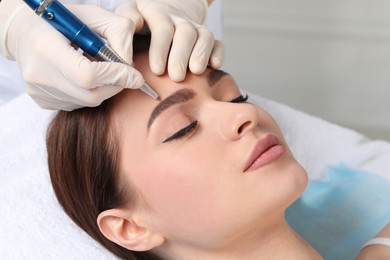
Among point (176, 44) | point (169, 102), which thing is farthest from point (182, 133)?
point (176, 44)

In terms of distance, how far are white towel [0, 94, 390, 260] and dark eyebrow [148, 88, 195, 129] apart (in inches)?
14.3

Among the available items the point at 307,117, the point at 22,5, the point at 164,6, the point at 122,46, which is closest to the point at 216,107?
the point at 122,46

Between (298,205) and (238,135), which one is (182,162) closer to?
(238,135)

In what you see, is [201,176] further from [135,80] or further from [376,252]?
[376,252]

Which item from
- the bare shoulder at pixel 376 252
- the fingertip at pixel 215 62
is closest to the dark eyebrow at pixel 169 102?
the fingertip at pixel 215 62

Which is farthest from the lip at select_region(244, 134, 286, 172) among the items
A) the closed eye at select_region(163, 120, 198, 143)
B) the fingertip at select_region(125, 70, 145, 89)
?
the fingertip at select_region(125, 70, 145, 89)

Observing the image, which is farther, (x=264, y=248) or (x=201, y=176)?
(x=264, y=248)

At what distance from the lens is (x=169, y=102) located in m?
1.22

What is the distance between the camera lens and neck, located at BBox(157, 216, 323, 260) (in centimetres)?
128

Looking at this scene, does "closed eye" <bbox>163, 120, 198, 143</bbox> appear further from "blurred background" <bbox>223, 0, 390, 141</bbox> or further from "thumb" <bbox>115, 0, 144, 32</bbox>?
"blurred background" <bbox>223, 0, 390, 141</bbox>

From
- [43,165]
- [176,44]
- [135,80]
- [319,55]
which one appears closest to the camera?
[135,80]

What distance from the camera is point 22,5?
4.43 feet

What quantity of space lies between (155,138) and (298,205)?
26.2 inches

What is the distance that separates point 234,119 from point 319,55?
1765 millimetres
